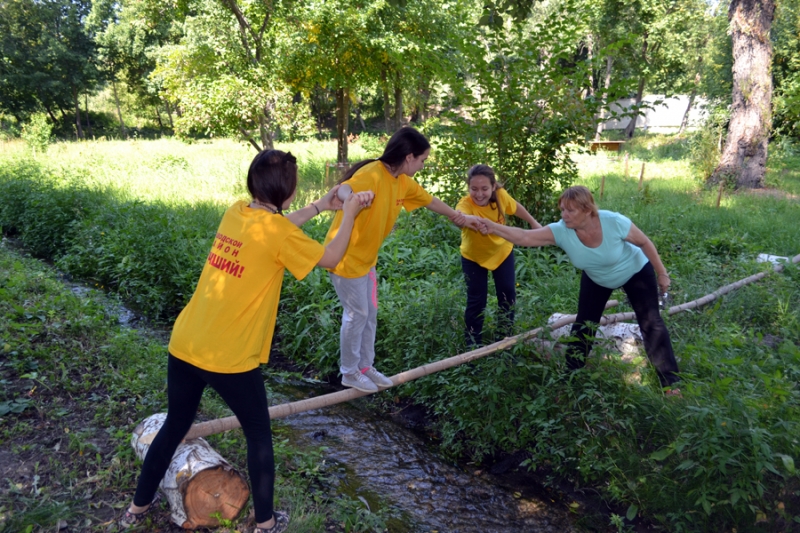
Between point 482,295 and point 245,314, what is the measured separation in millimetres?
2842

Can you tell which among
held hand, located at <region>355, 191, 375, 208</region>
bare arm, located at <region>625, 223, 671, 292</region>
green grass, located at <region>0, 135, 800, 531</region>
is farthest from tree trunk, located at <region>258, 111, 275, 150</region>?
bare arm, located at <region>625, 223, 671, 292</region>

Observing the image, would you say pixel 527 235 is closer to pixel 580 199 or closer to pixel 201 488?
pixel 580 199

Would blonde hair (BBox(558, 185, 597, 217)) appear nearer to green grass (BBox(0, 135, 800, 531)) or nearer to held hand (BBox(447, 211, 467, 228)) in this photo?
held hand (BBox(447, 211, 467, 228))

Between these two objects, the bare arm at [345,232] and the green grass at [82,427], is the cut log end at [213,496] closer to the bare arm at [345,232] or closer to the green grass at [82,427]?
the green grass at [82,427]

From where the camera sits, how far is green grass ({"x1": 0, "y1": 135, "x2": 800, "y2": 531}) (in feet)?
11.8

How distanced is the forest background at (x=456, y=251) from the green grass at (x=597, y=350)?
0.03m

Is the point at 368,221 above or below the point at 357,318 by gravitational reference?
above

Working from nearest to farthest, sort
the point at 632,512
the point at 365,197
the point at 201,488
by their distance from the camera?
the point at 201,488
the point at 365,197
the point at 632,512

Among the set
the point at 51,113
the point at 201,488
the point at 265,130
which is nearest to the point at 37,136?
the point at 265,130

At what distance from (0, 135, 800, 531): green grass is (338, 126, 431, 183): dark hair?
72.8 inches

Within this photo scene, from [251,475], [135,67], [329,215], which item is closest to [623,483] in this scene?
[251,475]

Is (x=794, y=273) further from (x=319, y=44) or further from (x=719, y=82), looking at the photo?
(x=719, y=82)

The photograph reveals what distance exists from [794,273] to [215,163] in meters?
17.0

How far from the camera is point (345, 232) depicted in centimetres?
322
